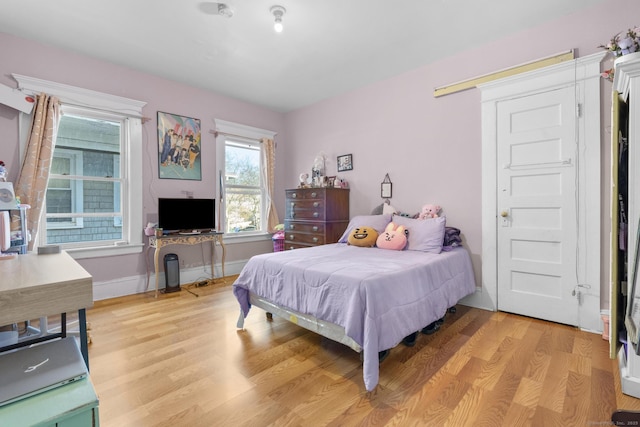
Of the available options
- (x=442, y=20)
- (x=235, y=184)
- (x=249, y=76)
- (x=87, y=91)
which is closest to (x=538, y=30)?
(x=442, y=20)

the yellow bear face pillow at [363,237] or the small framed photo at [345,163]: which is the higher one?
the small framed photo at [345,163]

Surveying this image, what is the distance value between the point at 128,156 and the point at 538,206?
4403 mm

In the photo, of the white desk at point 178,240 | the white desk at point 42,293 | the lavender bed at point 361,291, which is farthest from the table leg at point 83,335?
the white desk at point 178,240

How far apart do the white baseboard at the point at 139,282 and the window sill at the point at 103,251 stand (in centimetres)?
31

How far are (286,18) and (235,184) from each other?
2613 mm

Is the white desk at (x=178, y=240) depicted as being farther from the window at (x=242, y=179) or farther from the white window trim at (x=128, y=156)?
the window at (x=242, y=179)

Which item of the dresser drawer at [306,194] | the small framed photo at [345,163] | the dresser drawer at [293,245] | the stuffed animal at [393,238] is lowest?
the dresser drawer at [293,245]

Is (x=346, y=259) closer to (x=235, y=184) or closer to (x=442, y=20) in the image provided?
(x=442, y=20)

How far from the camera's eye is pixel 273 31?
2.74 meters

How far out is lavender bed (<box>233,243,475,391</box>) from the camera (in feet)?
5.74

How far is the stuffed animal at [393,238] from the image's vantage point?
9.70 feet

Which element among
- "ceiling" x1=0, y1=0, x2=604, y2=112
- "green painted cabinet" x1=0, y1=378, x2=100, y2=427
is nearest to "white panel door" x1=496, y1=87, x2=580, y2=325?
"ceiling" x1=0, y1=0, x2=604, y2=112

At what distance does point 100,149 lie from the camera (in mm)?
3488

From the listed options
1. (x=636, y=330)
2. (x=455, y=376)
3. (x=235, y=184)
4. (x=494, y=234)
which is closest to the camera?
(x=636, y=330)
